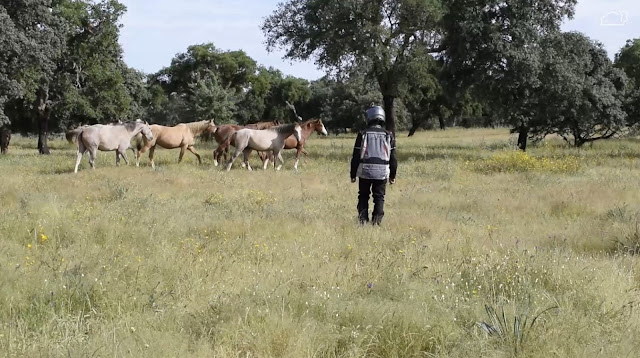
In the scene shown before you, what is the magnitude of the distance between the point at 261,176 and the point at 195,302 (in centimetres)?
1228

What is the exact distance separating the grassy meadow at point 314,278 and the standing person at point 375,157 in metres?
0.57

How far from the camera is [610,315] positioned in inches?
191

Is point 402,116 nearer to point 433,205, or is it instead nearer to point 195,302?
point 433,205

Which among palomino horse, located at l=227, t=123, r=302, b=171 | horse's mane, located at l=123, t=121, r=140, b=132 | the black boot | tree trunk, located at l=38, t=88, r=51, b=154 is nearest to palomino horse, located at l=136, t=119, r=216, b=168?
horse's mane, located at l=123, t=121, r=140, b=132

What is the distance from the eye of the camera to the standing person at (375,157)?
9391 millimetres

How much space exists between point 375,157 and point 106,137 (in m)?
12.4

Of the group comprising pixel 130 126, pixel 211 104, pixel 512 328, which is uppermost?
pixel 211 104

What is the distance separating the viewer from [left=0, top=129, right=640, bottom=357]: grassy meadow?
4.21 metres

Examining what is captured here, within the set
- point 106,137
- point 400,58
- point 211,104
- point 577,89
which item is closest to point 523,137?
point 577,89

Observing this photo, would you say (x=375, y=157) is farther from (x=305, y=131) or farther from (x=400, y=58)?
(x=400, y=58)

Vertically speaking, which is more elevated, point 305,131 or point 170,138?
point 305,131

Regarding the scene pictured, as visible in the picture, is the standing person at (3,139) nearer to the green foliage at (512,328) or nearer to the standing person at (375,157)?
the standing person at (375,157)

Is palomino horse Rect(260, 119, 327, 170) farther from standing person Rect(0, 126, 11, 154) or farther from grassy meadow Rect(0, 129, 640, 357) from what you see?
standing person Rect(0, 126, 11, 154)

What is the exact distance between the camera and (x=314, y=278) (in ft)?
19.2
